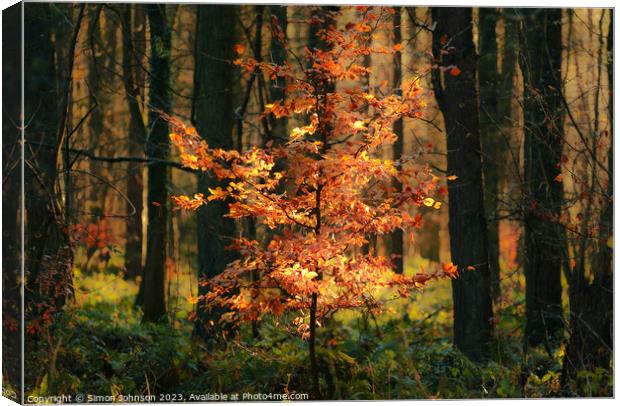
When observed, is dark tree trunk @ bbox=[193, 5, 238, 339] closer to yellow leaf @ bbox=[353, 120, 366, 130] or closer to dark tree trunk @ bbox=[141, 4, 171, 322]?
dark tree trunk @ bbox=[141, 4, 171, 322]

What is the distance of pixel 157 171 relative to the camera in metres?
12.1

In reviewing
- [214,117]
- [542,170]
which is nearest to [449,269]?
[542,170]

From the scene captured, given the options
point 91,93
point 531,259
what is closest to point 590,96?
point 531,259

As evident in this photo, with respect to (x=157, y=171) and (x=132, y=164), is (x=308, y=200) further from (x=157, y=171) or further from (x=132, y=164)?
(x=132, y=164)

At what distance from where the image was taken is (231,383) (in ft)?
30.9

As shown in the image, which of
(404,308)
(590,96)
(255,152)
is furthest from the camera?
(404,308)

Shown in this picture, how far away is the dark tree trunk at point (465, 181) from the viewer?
10.0 metres

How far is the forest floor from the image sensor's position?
9273mm

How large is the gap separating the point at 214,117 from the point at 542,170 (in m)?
3.81

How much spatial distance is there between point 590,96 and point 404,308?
4.70 meters

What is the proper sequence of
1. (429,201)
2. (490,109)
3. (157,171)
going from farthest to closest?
(157,171) → (490,109) → (429,201)

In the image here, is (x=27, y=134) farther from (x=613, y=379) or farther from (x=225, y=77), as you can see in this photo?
(x=613, y=379)

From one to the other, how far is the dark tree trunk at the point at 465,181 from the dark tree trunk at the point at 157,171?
3566 millimetres

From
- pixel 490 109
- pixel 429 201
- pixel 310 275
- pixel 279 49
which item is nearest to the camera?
pixel 429 201
